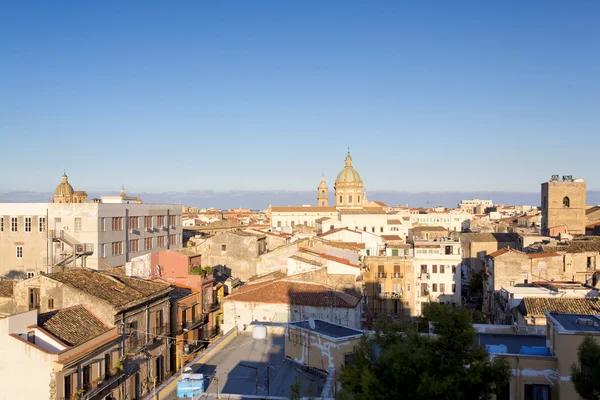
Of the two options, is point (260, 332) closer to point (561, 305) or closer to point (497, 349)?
point (497, 349)

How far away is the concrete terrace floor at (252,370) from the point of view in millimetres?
16203

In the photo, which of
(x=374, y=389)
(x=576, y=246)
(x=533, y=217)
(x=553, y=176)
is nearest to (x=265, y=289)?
(x=374, y=389)

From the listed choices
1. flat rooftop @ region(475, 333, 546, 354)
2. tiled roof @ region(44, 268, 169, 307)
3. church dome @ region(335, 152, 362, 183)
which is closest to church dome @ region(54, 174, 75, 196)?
church dome @ region(335, 152, 362, 183)

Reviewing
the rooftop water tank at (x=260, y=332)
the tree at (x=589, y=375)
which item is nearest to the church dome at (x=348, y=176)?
the rooftop water tank at (x=260, y=332)

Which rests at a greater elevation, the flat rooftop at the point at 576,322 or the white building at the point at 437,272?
the flat rooftop at the point at 576,322

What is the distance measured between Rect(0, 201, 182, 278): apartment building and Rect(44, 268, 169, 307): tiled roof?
1494 cm

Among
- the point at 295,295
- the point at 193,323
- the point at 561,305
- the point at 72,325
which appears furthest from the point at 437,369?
the point at 193,323

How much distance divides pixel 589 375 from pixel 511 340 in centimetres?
620

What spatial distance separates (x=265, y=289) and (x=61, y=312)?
12.9 metres

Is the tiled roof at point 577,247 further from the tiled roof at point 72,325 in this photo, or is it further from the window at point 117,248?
the tiled roof at point 72,325

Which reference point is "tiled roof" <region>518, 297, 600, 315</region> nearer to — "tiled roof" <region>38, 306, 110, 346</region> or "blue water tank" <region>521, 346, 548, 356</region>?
"blue water tank" <region>521, 346, 548, 356</region>

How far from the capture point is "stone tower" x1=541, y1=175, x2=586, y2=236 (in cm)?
6725

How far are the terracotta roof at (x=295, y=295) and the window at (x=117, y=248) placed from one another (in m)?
14.6

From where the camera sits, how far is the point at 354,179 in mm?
131875
